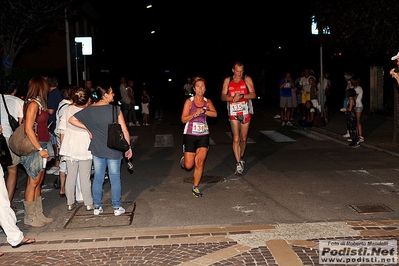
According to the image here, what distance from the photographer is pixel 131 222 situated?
7266 mm

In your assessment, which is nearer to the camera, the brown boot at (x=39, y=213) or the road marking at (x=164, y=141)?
the brown boot at (x=39, y=213)

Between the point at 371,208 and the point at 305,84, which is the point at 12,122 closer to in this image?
the point at 371,208

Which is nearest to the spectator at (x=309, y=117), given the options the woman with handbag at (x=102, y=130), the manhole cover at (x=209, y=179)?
the manhole cover at (x=209, y=179)

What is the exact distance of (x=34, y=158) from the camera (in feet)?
23.2

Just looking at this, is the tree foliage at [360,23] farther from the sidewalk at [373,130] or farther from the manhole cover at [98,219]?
the manhole cover at [98,219]

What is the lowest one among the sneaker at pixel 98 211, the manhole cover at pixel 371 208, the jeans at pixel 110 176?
the manhole cover at pixel 371 208

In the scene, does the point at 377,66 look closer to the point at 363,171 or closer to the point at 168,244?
the point at 363,171

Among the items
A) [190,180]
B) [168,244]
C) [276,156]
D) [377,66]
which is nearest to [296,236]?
[168,244]

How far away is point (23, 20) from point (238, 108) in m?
8.64

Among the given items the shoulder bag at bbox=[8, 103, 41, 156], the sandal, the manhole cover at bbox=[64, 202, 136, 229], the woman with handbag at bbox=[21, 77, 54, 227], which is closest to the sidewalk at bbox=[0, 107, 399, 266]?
the sandal

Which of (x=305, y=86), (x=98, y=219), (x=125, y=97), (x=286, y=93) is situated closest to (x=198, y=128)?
(x=98, y=219)

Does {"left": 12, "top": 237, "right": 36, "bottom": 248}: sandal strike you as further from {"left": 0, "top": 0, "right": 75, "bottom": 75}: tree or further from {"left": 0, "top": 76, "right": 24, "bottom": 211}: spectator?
{"left": 0, "top": 0, "right": 75, "bottom": 75}: tree

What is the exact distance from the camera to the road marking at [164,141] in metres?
15.2

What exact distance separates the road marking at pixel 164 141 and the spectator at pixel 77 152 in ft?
22.6
